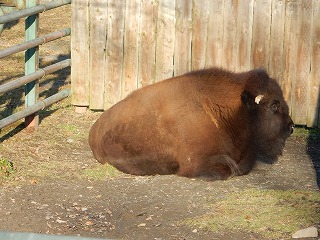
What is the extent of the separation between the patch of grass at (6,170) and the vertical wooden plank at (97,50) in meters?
2.46

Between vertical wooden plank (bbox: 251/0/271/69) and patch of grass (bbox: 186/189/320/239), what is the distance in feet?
8.83

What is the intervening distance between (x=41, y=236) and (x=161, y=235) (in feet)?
10.8

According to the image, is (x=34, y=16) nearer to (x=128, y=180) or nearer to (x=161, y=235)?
(x=128, y=180)

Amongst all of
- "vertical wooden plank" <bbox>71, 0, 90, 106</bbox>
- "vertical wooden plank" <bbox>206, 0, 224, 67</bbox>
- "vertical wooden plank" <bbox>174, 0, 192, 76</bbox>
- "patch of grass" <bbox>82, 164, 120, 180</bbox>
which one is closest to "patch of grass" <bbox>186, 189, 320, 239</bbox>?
"patch of grass" <bbox>82, 164, 120, 180</bbox>

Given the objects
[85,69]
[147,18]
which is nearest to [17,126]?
[85,69]

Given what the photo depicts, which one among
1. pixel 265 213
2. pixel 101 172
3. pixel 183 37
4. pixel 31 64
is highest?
pixel 183 37

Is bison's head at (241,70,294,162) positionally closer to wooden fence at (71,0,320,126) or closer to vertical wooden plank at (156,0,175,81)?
wooden fence at (71,0,320,126)

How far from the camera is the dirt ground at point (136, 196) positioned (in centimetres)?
559

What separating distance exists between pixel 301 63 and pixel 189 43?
1377mm

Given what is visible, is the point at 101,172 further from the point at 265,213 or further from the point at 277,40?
the point at 277,40

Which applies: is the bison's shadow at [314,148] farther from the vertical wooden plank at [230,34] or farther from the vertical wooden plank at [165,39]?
the vertical wooden plank at [165,39]

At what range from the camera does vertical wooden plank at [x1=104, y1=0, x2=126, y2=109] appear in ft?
30.0

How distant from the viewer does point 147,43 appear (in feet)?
30.0

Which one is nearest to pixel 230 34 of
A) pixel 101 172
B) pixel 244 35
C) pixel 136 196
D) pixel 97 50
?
pixel 244 35
